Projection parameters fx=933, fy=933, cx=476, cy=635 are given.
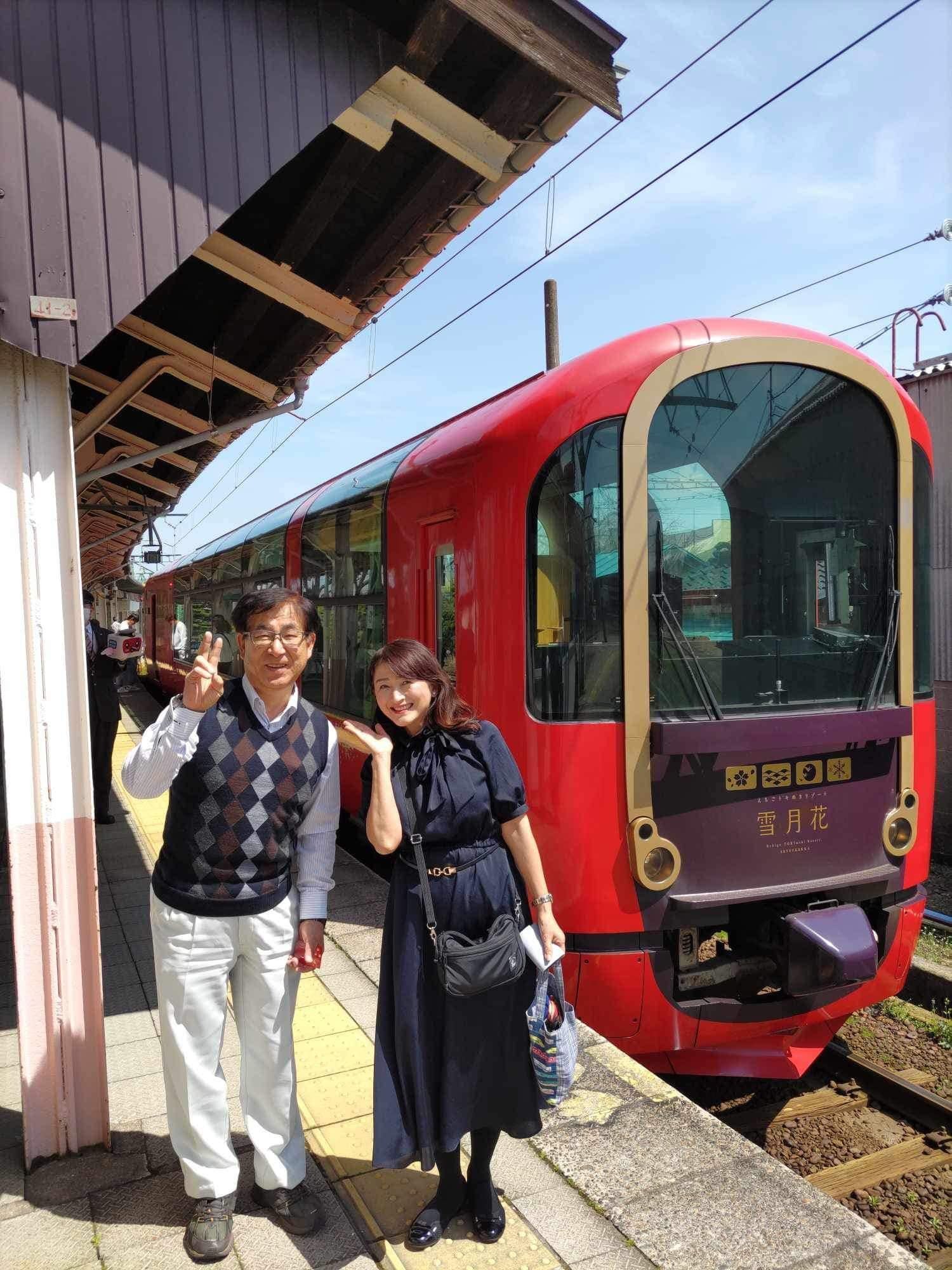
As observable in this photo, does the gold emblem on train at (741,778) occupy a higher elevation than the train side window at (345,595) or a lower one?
lower

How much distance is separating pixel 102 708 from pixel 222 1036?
16.6 feet

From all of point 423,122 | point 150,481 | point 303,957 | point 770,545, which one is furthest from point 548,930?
point 150,481

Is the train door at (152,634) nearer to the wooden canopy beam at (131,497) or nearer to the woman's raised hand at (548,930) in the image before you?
the wooden canopy beam at (131,497)

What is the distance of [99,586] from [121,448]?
26035 millimetres

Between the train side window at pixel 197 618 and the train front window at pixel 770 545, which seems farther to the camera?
the train side window at pixel 197 618

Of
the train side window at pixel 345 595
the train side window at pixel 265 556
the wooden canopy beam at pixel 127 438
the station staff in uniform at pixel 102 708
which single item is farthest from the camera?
the train side window at pixel 265 556

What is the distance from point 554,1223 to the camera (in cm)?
254

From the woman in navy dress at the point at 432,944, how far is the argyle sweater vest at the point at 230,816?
0.24 m

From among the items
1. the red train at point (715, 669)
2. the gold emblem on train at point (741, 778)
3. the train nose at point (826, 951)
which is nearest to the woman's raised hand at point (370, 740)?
the red train at point (715, 669)

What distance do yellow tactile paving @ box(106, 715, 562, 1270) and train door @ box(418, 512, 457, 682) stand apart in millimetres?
1614

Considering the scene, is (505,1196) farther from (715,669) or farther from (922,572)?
(922,572)

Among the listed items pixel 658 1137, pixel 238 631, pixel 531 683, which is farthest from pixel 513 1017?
pixel 531 683

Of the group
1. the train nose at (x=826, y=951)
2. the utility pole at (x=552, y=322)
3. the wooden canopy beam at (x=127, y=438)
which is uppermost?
the utility pole at (x=552, y=322)

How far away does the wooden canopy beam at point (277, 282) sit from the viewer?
13.8ft
